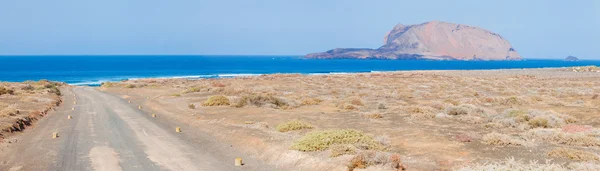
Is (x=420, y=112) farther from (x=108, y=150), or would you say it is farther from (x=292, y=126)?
(x=108, y=150)

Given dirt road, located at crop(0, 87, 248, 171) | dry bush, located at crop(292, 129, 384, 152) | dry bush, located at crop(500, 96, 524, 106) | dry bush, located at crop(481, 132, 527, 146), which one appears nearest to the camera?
dirt road, located at crop(0, 87, 248, 171)

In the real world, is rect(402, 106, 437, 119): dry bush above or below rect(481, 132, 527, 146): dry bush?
below

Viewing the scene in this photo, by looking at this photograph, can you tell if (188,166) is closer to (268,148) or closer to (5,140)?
(268,148)

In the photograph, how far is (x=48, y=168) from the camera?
14.4 meters

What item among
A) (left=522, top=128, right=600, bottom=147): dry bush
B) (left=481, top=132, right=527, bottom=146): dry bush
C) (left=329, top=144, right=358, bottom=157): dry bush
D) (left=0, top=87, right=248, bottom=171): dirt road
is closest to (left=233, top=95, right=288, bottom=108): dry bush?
(left=0, top=87, right=248, bottom=171): dirt road

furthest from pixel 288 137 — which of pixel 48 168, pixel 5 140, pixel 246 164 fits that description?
pixel 5 140

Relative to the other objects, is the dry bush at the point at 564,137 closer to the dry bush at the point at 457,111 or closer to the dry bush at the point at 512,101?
the dry bush at the point at 457,111

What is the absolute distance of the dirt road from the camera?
48.2 feet

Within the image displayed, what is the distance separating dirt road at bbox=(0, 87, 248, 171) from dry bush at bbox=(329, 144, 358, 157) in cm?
323

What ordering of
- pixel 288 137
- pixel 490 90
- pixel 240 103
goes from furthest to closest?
pixel 490 90, pixel 240 103, pixel 288 137

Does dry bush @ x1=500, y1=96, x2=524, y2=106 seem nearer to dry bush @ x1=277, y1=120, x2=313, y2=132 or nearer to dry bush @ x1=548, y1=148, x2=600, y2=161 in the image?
dry bush @ x1=277, y1=120, x2=313, y2=132

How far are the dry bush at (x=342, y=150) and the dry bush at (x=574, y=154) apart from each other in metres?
6.15

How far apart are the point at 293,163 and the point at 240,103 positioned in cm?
1837

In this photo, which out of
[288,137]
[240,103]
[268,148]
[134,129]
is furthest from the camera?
[240,103]
